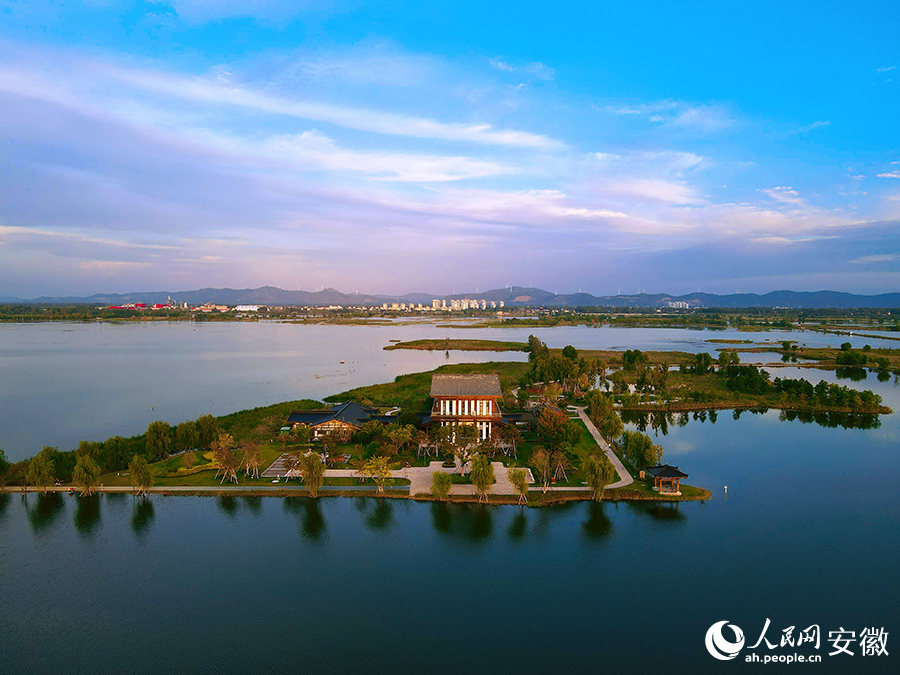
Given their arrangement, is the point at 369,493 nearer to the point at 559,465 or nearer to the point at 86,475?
the point at 559,465

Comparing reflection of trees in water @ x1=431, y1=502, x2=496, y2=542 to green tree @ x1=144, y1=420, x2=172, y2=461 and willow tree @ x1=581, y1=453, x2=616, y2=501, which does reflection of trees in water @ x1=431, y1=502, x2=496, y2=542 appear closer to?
willow tree @ x1=581, y1=453, x2=616, y2=501

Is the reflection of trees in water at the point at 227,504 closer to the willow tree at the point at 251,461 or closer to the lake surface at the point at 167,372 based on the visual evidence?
the willow tree at the point at 251,461

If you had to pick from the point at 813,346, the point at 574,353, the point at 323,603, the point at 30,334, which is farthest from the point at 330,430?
the point at 30,334

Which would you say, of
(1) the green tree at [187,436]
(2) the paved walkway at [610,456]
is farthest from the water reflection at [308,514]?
(2) the paved walkway at [610,456]

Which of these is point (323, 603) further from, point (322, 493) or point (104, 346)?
point (104, 346)

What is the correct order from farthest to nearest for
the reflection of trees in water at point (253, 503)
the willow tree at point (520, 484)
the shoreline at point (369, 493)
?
the shoreline at point (369, 493) < the willow tree at point (520, 484) < the reflection of trees in water at point (253, 503)

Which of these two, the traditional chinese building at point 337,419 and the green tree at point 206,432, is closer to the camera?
the green tree at point 206,432

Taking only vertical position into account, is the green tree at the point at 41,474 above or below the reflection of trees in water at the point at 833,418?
above
